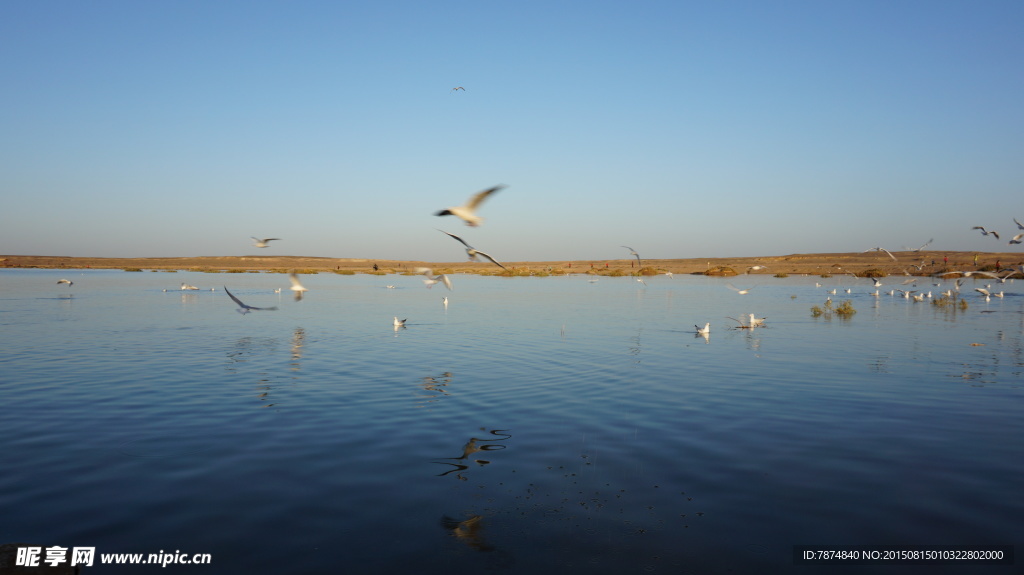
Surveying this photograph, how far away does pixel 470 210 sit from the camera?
10.6 m

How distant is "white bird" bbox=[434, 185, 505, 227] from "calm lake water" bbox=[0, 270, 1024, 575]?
348 cm

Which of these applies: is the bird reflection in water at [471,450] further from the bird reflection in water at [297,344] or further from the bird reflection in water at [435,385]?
the bird reflection in water at [297,344]

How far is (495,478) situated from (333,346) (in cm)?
1415

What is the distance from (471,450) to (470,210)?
12.4 feet

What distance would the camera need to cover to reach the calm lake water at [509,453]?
6539 millimetres

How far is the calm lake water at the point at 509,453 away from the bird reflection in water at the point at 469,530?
2cm

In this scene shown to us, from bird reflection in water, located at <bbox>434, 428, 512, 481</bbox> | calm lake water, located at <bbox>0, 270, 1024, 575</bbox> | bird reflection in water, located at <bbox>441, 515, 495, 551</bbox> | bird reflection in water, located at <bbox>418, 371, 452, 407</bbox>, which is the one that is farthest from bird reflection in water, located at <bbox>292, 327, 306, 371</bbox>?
bird reflection in water, located at <bbox>441, 515, 495, 551</bbox>

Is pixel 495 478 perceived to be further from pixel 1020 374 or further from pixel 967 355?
pixel 967 355

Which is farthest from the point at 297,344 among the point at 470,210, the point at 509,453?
the point at 509,453

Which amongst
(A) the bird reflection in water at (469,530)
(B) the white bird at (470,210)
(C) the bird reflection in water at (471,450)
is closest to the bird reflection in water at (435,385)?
(C) the bird reflection in water at (471,450)

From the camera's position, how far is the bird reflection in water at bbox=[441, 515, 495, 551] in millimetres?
6477

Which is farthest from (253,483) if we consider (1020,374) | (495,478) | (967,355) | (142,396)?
(967,355)

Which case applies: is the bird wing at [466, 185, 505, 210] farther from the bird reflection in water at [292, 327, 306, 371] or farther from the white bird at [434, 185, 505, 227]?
the bird reflection in water at [292, 327, 306, 371]

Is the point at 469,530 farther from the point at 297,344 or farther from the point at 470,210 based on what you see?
the point at 297,344
